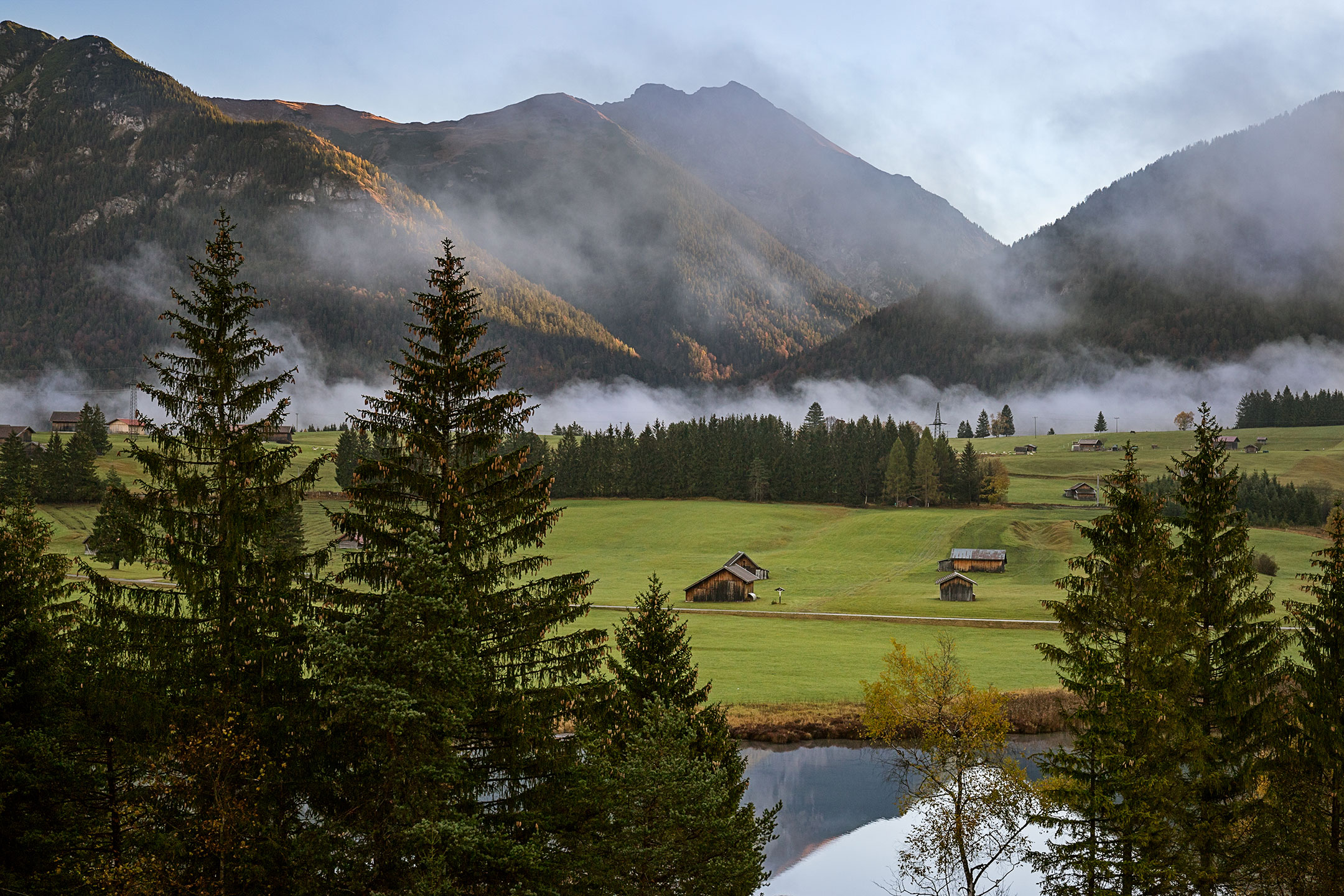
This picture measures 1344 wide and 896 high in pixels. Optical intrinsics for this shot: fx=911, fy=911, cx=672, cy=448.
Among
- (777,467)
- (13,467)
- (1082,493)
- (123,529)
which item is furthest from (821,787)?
(1082,493)

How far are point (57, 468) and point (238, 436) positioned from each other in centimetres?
11310

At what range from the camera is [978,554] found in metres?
101

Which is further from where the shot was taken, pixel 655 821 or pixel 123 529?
pixel 123 529

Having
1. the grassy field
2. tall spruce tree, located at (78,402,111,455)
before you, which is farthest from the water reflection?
tall spruce tree, located at (78,402,111,455)

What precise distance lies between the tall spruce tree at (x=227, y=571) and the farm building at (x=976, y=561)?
89.7 meters

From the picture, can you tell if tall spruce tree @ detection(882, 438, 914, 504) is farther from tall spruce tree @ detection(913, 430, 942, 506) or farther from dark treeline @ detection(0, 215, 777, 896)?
dark treeline @ detection(0, 215, 777, 896)

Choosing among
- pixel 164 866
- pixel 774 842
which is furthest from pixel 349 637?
pixel 774 842

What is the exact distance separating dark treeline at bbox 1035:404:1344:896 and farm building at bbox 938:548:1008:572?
76840 millimetres

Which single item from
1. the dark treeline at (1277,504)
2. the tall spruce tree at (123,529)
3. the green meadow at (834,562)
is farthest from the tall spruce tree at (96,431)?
the dark treeline at (1277,504)

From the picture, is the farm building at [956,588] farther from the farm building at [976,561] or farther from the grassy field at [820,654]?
the farm building at [976,561]

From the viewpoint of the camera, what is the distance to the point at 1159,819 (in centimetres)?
2145

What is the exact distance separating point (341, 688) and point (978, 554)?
94593 mm

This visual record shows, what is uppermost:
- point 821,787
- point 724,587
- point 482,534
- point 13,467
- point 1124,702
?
point 13,467

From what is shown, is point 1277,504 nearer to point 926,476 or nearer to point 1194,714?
point 926,476
